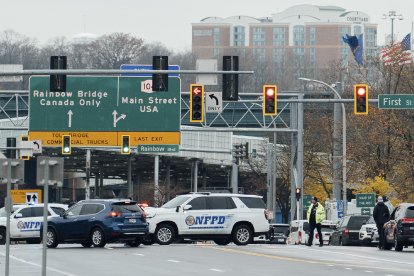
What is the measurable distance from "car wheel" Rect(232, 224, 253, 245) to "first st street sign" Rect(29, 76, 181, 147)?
15.7m

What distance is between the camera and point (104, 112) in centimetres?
6028

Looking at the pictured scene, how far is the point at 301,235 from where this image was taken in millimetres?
56188

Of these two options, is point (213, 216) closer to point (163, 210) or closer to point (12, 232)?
point (163, 210)

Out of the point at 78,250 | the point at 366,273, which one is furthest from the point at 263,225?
the point at 366,273

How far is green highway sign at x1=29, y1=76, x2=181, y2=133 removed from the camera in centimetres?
5981

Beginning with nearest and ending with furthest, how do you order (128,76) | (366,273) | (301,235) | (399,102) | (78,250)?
(366,273) → (78,250) → (399,102) → (301,235) → (128,76)

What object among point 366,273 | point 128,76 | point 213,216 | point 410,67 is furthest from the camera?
point 410,67

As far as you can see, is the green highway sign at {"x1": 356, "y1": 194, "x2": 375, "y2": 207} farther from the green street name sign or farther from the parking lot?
the parking lot

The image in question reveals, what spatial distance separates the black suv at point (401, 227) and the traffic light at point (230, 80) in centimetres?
645

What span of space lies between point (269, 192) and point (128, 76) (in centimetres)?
2333

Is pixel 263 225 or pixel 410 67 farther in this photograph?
pixel 410 67

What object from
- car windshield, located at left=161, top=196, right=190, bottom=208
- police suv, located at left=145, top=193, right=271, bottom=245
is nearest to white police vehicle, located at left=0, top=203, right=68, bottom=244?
car windshield, located at left=161, top=196, right=190, bottom=208

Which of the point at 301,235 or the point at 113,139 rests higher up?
the point at 113,139

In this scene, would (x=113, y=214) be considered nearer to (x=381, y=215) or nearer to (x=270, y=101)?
(x=270, y=101)
